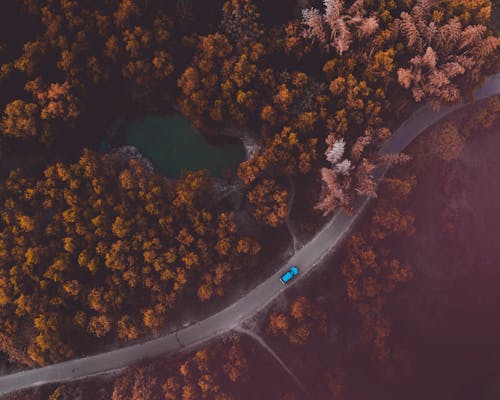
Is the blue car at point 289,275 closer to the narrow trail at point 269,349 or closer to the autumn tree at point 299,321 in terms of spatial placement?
the autumn tree at point 299,321

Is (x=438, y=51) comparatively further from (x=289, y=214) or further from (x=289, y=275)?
(x=289, y=275)

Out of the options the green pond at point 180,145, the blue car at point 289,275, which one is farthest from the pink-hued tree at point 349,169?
the green pond at point 180,145

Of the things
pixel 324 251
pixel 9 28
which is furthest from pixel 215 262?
pixel 9 28

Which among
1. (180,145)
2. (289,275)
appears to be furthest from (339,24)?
(289,275)

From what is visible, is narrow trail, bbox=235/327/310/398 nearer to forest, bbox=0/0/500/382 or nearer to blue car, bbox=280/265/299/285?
forest, bbox=0/0/500/382

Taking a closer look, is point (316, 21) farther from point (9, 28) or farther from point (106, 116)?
point (9, 28)
